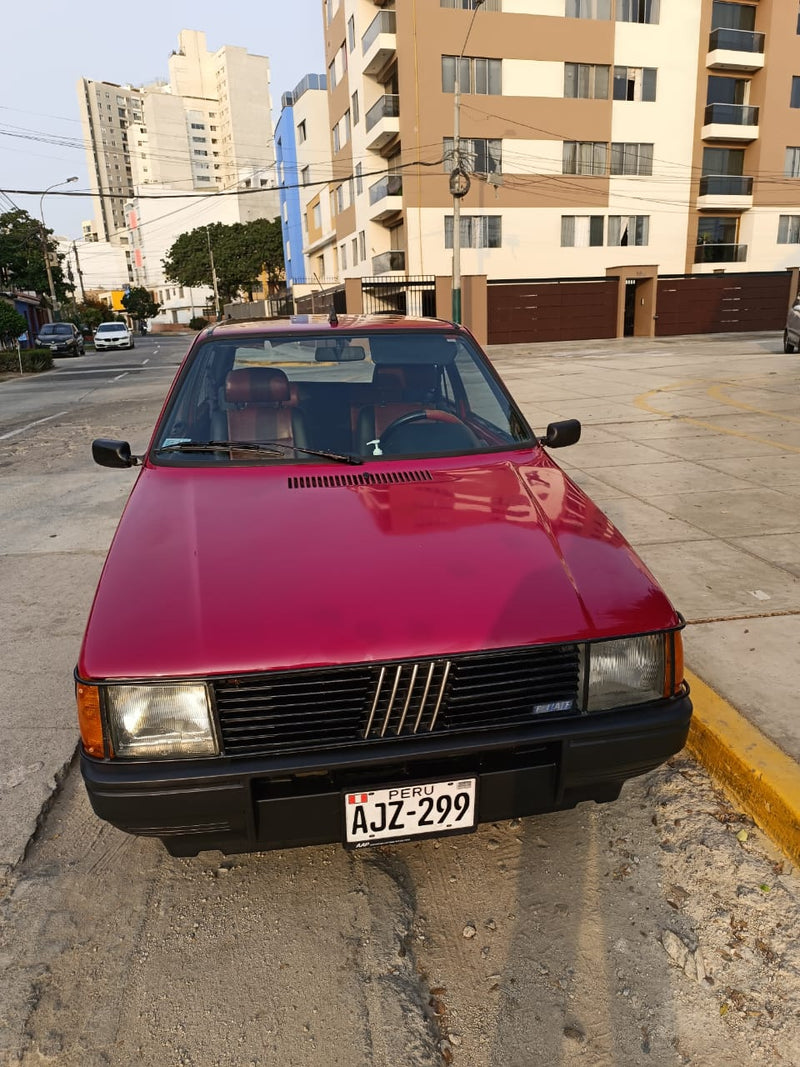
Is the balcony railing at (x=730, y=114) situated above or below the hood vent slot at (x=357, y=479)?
above

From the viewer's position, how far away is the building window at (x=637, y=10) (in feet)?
106

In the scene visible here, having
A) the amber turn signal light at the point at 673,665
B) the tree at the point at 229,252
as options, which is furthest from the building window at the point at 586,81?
the tree at the point at 229,252

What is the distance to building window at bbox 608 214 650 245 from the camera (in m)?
34.0

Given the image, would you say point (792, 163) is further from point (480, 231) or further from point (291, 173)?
point (291, 173)

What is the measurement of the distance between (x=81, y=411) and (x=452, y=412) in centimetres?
1254

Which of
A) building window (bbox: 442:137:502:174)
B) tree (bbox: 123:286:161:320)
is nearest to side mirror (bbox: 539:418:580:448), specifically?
building window (bbox: 442:137:502:174)

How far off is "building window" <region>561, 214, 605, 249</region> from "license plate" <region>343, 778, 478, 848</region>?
34755 millimetres

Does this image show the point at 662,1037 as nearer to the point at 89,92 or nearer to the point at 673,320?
the point at 673,320

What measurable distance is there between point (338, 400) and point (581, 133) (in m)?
34.7

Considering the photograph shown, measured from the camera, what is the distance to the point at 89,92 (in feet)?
535

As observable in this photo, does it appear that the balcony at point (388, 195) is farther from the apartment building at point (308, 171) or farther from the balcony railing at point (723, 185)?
the balcony railing at point (723, 185)

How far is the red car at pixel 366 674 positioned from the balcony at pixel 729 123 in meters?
38.6

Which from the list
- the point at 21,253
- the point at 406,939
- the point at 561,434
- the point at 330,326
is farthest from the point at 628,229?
the point at 406,939

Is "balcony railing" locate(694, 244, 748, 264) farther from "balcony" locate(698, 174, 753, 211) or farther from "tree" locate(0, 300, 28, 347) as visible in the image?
"tree" locate(0, 300, 28, 347)
